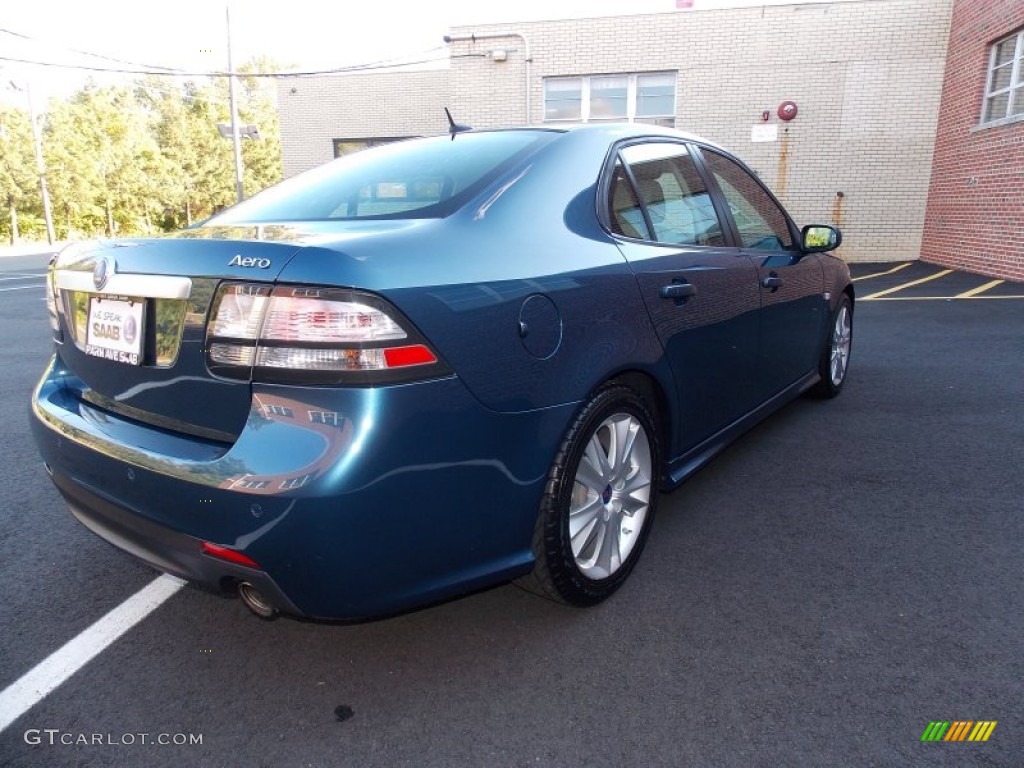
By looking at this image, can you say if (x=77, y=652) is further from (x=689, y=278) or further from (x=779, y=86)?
(x=779, y=86)

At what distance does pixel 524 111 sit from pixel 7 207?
107 ft

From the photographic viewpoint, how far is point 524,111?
13.9m

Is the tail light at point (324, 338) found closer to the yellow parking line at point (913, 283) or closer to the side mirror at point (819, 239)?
the side mirror at point (819, 239)

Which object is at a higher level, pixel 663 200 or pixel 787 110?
pixel 787 110

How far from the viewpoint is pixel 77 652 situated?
2.06 meters

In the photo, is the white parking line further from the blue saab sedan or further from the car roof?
the car roof

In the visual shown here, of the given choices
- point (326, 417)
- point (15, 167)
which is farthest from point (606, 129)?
point (15, 167)

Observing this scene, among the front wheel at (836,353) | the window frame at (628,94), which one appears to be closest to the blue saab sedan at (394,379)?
the front wheel at (836,353)

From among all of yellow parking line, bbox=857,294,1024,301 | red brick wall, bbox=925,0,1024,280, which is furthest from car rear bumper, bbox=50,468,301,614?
red brick wall, bbox=925,0,1024,280

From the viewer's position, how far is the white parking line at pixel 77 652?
6.09ft

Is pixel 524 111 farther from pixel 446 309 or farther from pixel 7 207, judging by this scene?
pixel 7 207

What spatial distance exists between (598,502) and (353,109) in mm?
17132

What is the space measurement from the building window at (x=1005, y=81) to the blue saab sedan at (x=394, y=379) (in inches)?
405

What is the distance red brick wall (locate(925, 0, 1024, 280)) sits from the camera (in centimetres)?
966
